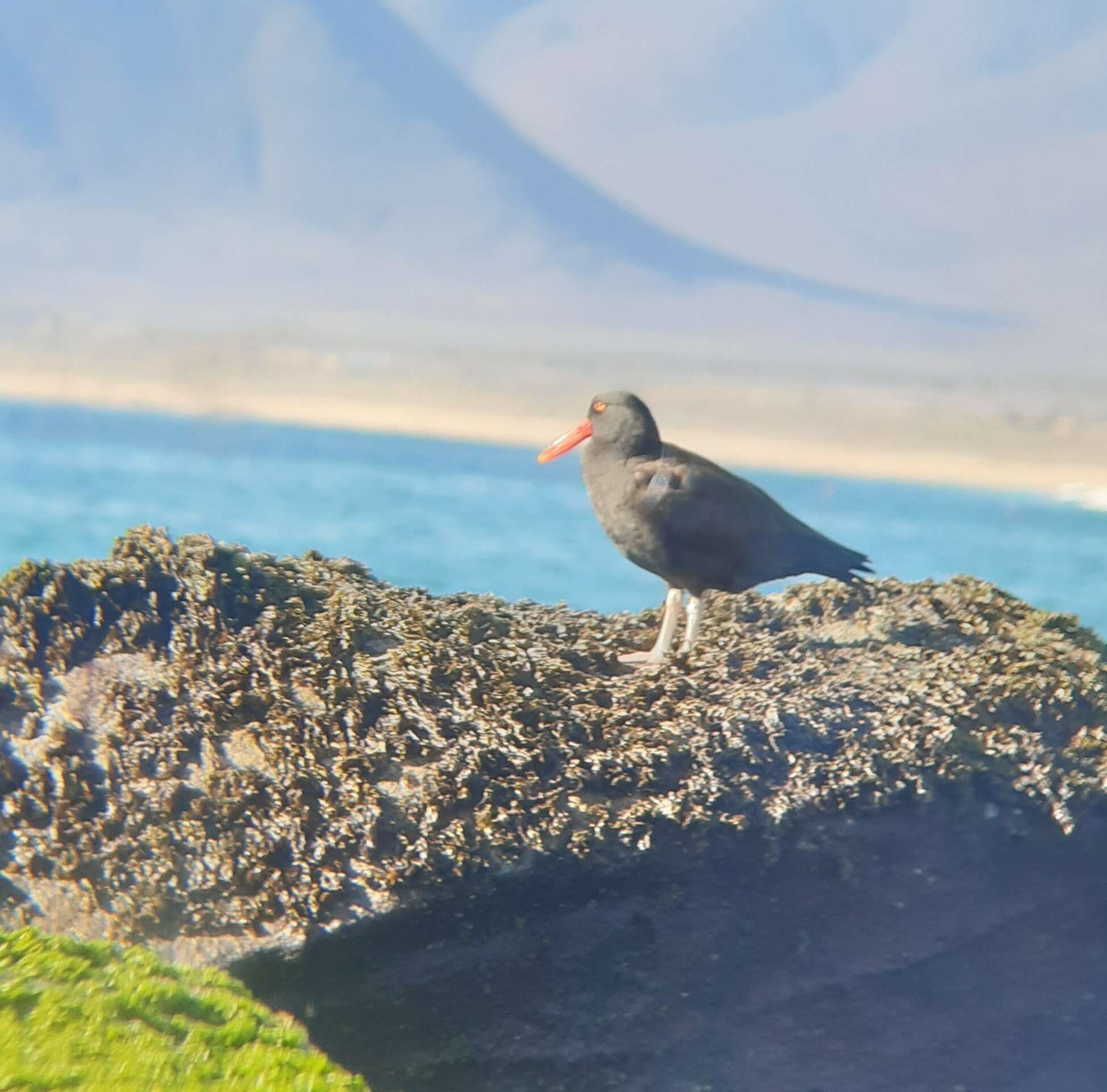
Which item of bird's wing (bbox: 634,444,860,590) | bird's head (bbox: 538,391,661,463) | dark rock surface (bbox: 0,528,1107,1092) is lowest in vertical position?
dark rock surface (bbox: 0,528,1107,1092)

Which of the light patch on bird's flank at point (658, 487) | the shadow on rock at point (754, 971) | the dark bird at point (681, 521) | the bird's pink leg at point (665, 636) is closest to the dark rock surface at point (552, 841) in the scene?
the shadow on rock at point (754, 971)

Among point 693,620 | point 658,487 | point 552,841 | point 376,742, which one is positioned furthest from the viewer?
point 693,620

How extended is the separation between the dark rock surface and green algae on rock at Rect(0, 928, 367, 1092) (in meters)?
0.31

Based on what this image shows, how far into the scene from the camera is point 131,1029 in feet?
11.4

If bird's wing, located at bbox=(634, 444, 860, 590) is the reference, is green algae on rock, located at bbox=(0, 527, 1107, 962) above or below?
below

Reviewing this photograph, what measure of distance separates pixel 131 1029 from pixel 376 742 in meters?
1.22

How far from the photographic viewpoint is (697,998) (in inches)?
167

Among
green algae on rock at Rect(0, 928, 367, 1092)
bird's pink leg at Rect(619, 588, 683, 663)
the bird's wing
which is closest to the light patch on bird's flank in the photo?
the bird's wing

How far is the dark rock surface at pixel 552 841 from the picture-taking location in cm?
414

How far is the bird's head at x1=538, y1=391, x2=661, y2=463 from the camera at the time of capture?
521cm

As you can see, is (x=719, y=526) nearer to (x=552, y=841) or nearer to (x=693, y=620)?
(x=693, y=620)

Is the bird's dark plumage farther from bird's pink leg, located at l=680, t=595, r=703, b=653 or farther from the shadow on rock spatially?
the shadow on rock

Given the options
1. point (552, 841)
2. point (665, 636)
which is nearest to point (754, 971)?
point (552, 841)

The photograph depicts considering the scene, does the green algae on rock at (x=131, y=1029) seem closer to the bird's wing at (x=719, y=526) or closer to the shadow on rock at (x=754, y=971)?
the shadow on rock at (x=754, y=971)
